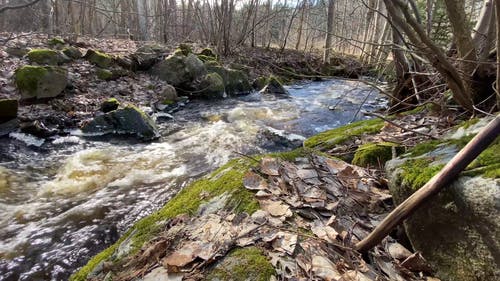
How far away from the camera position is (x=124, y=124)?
6.70m

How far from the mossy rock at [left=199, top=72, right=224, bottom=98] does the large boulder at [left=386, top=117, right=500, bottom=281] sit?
9077 mm

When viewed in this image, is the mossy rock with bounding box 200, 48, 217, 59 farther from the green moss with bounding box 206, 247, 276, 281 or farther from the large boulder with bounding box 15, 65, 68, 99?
the green moss with bounding box 206, 247, 276, 281

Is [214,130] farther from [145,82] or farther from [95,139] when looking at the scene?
[145,82]

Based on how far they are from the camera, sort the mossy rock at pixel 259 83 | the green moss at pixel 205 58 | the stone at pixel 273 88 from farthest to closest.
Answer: the mossy rock at pixel 259 83 → the stone at pixel 273 88 → the green moss at pixel 205 58

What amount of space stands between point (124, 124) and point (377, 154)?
519 cm

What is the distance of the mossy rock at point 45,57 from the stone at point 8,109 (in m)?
2.59

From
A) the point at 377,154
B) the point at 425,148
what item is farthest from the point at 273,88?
the point at 425,148

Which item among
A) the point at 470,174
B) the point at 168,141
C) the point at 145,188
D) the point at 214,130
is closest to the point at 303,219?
the point at 470,174

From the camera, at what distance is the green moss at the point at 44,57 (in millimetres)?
8117

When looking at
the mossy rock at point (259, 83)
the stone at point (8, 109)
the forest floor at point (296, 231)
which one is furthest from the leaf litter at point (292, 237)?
the mossy rock at point (259, 83)

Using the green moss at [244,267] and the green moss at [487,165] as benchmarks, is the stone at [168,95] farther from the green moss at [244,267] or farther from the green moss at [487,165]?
the green moss at [487,165]

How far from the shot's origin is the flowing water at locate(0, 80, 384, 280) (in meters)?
3.20

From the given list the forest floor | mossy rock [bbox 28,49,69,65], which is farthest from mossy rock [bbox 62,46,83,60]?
the forest floor

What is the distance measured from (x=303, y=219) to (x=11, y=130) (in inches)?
240
